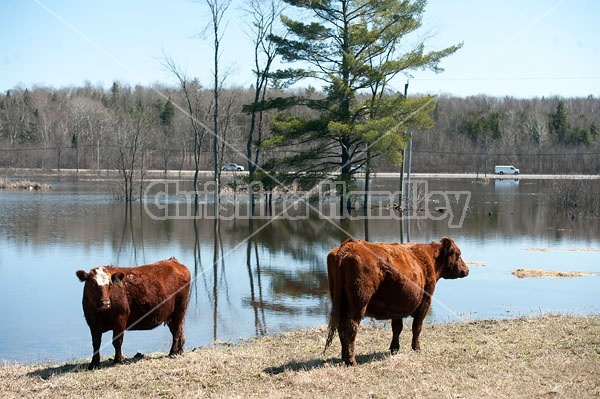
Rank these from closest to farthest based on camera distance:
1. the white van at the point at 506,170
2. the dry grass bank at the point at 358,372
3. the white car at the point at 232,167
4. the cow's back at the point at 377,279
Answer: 1. the dry grass bank at the point at 358,372
2. the cow's back at the point at 377,279
3. the white car at the point at 232,167
4. the white van at the point at 506,170

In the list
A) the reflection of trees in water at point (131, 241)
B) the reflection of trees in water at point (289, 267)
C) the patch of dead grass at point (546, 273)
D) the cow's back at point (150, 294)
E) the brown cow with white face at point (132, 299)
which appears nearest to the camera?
the brown cow with white face at point (132, 299)

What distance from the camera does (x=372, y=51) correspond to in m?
36.8

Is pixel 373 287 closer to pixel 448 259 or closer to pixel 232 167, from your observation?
pixel 448 259

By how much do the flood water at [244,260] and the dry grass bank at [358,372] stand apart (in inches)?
81.3

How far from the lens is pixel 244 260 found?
21.4 metres

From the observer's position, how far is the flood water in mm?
12969

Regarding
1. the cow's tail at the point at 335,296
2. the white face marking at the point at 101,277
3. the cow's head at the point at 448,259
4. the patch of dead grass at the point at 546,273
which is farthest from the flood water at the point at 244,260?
the cow's tail at the point at 335,296

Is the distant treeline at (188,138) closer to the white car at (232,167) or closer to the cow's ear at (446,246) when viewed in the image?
the white car at (232,167)

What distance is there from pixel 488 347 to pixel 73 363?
589 centimetres

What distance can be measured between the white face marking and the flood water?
2055 mm

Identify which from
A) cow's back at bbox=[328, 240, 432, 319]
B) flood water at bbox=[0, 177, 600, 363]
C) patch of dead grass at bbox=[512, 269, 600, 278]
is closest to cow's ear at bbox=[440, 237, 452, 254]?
cow's back at bbox=[328, 240, 432, 319]

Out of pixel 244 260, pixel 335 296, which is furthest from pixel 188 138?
pixel 335 296

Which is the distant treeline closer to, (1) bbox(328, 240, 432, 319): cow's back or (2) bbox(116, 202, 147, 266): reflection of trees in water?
(2) bbox(116, 202, 147, 266): reflection of trees in water

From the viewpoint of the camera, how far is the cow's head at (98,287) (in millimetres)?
8797
